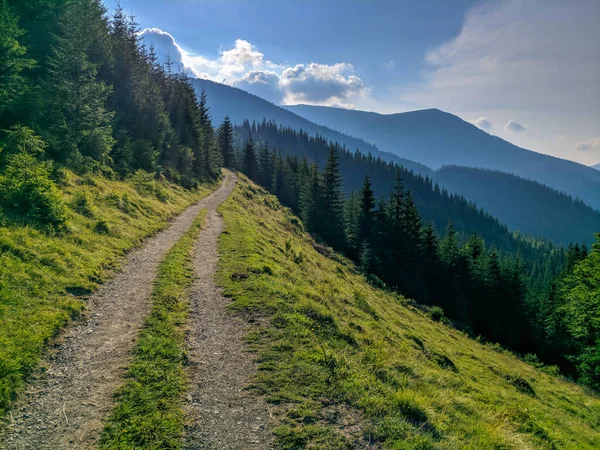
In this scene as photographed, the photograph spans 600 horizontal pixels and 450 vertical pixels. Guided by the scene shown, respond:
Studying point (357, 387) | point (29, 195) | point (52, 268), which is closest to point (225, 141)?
point (29, 195)

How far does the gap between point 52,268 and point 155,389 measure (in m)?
7.07

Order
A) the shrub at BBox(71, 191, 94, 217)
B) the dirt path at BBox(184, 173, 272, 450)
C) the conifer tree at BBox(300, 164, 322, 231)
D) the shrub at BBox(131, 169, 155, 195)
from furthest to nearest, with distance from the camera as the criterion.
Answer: the conifer tree at BBox(300, 164, 322, 231) < the shrub at BBox(131, 169, 155, 195) < the shrub at BBox(71, 191, 94, 217) < the dirt path at BBox(184, 173, 272, 450)

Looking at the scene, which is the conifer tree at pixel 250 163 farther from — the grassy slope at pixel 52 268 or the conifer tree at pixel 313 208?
the grassy slope at pixel 52 268

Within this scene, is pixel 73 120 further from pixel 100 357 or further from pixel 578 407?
pixel 578 407

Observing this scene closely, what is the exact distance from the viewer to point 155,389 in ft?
22.2

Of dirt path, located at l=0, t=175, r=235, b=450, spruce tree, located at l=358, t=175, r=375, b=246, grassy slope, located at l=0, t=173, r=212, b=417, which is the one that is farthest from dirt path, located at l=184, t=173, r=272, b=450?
spruce tree, located at l=358, t=175, r=375, b=246

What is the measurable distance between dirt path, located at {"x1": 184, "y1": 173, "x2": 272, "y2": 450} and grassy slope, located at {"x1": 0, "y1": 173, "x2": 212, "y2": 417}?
340 cm

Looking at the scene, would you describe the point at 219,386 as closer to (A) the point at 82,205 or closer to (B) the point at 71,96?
(A) the point at 82,205

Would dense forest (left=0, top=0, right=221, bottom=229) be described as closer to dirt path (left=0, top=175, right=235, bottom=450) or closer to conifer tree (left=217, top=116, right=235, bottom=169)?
dirt path (left=0, top=175, right=235, bottom=450)

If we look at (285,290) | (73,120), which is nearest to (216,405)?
(285,290)

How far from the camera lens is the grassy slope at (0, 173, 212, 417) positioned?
7.05 metres

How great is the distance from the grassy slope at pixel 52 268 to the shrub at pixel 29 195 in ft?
2.78

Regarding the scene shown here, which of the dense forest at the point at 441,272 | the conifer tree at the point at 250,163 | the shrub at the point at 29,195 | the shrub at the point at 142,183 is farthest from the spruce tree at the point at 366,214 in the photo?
the conifer tree at the point at 250,163

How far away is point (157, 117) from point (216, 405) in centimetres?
4726
